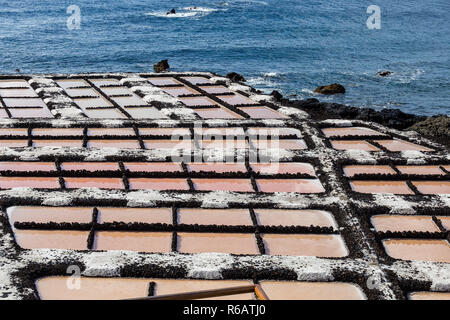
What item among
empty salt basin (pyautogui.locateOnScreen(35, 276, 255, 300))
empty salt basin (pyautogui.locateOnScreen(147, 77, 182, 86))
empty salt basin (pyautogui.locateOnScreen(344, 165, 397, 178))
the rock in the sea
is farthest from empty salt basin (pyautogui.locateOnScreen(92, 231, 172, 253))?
the rock in the sea

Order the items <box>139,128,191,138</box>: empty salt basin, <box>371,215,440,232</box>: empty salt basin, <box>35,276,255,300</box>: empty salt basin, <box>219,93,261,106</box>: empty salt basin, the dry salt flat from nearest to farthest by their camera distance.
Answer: <box>35,276,255,300</box>: empty salt basin, the dry salt flat, <box>371,215,440,232</box>: empty salt basin, <box>139,128,191,138</box>: empty salt basin, <box>219,93,261,106</box>: empty salt basin

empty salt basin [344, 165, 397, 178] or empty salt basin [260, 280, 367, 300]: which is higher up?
empty salt basin [344, 165, 397, 178]

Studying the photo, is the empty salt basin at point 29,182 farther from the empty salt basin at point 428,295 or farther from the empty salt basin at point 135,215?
the empty salt basin at point 428,295

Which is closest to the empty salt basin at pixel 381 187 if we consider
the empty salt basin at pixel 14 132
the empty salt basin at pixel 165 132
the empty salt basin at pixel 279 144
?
the empty salt basin at pixel 279 144

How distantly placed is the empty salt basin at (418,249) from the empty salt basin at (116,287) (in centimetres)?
244

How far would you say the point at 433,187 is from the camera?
1057 cm

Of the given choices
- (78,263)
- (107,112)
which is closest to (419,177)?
(78,263)

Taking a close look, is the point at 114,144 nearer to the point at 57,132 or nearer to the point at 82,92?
the point at 57,132

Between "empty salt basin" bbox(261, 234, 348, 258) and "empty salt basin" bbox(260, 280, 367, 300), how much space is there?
28.3 inches

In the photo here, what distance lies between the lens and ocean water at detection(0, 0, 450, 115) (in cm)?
3575

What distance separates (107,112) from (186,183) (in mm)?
4768

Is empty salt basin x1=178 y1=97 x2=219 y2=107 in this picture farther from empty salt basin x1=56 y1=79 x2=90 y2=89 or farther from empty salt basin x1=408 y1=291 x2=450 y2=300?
empty salt basin x1=408 y1=291 x2=450 y2=300

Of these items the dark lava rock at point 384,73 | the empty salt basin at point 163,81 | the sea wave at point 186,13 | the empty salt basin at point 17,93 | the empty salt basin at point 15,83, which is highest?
the sea wave at point 186,13

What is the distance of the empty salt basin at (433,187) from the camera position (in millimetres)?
10391
